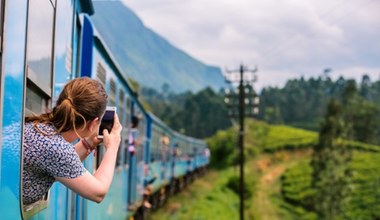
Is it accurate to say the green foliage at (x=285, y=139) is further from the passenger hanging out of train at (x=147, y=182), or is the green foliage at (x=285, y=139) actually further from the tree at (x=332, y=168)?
the passenger hanging out of train at (x=147, y=182)

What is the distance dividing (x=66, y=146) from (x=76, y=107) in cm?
14

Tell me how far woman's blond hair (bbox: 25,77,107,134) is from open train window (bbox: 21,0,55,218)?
112 millimetres

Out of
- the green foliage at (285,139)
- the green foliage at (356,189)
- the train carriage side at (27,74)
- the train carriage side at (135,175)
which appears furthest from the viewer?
the green foliage at (285,139)

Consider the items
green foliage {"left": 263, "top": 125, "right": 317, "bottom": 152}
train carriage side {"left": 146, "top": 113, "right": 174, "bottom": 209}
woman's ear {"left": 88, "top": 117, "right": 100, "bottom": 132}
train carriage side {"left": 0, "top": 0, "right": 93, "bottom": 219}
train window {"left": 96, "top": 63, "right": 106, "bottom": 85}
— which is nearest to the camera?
train carriage side {"left": 0, "top": 0, "right": 93, "bottom": 219}

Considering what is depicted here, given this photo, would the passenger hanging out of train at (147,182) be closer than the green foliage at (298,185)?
Yes

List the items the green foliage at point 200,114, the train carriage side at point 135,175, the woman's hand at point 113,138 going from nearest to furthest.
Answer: the woman's hand at point 113,138, the train carriage side at point 135,175, the green foliage at point 200,114

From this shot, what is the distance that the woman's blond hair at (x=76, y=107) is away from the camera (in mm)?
2111

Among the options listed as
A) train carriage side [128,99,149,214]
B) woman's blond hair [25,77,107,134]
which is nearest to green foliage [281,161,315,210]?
train carriage side [128,99,149,214]

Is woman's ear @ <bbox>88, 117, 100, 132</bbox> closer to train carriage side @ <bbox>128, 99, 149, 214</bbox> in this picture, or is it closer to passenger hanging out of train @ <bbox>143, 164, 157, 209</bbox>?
train carriage side @ <bbox>128, 99, 149, 214</bbox>

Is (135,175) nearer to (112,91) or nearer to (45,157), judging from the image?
(112,91)

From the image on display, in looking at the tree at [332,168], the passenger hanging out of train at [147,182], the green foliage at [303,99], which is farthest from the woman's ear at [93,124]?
the green foliage at [303,99]

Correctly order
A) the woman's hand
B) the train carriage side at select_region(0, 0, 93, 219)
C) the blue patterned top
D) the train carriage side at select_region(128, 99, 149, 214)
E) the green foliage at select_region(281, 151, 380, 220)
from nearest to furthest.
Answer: the train carriage side at select_region(0, 0, 93, 219)
the blue patterned top
the woman's hand
the train carriage side at select_region(128, 99, 149, 214)
the green foliage at select_region(281, 151, 380, 220)

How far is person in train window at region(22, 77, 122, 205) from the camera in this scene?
2043 mm

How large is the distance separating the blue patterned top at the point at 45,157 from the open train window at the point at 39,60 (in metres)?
0.12
